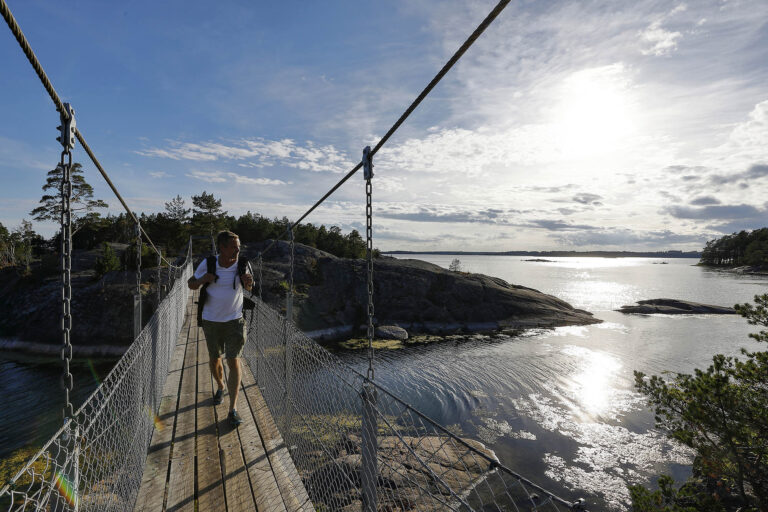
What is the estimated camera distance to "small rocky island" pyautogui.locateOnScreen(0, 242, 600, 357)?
20.8 meters

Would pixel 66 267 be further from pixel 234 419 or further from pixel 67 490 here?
pixel 234 419

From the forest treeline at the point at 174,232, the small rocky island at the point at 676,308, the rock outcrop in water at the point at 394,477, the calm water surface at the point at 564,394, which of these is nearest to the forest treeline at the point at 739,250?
the small rocky island at the point at 676,308

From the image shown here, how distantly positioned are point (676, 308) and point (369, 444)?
1790 inches

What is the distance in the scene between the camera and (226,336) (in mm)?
3510

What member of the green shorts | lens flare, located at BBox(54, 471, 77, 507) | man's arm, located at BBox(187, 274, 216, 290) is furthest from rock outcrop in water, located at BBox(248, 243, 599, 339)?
lens flare, located at BBox(54, 471, 77, 507)

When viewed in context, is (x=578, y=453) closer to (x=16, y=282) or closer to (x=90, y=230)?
(x=16, y=282)

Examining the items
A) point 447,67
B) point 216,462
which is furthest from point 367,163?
point 216,462

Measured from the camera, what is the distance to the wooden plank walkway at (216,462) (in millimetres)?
2459

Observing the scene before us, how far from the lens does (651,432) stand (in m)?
12.6

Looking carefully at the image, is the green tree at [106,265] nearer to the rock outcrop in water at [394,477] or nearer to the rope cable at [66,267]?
the rock outcrop in water at [394,477]

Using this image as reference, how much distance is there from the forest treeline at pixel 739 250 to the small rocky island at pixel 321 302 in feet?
201

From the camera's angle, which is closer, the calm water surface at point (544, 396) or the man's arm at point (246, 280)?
the man's arm at point (246, 280)

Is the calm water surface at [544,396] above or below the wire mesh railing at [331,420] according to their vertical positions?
below

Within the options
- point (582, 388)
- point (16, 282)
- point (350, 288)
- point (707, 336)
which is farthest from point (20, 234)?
point (707, 336)
